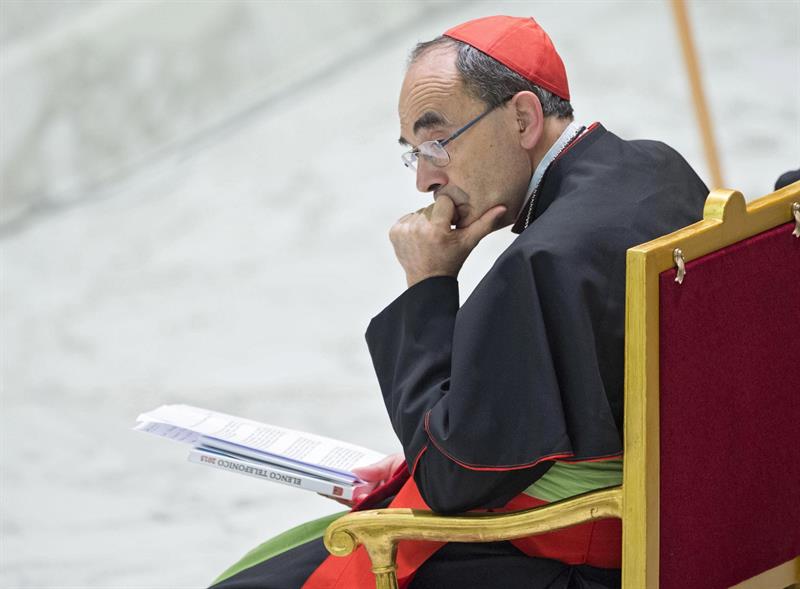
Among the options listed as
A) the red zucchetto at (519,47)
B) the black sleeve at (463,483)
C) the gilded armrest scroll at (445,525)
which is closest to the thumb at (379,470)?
the gilded armrest scroll at (445,525)

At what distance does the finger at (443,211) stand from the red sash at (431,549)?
496 mm

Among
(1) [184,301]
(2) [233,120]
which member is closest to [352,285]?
(1) [184,301]

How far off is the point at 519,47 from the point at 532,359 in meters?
0.67

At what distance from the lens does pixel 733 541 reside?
2.44m

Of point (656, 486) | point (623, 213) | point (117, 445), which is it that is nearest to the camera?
point (656, 486)

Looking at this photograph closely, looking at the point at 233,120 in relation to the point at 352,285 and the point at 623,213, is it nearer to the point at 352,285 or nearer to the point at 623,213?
the point at 352,285

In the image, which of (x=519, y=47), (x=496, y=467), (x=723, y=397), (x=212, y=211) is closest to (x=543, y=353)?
(x=496, y=467)

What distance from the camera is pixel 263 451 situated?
2840 millimetres

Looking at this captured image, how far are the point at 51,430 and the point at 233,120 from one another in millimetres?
3069

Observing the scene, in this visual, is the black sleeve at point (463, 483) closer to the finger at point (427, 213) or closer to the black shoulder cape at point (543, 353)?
the black shoulder cape at point (543, 353)

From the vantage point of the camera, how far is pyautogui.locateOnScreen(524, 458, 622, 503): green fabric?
95.4 inches

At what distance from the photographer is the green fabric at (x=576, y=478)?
2.42 metres

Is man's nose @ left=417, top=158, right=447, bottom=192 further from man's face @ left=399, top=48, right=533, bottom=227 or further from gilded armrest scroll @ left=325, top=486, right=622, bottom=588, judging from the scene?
gilded armrest scroll @ left=325, top=486, right=622, bottom=588

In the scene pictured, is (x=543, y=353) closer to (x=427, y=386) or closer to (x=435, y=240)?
(x=427, y=386)
